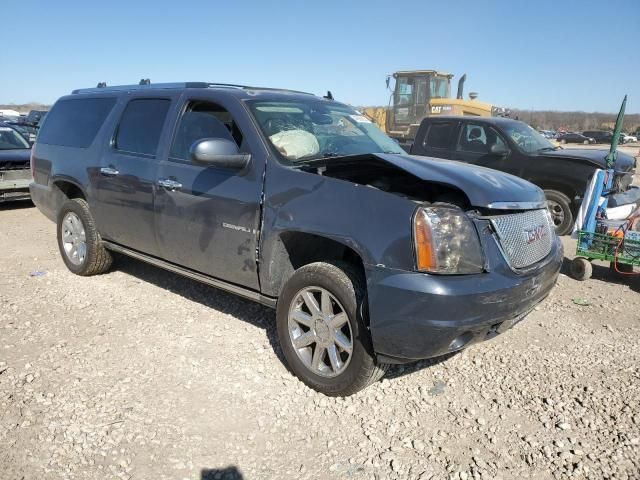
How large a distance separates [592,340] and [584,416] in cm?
128

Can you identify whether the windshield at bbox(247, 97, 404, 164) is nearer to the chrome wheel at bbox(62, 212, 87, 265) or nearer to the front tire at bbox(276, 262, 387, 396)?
the front tire at bbox(276, 262, 387, 396)

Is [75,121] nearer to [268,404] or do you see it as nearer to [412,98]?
[268,404]

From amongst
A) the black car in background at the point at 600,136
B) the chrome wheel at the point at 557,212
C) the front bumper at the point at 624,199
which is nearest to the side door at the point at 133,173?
the front bumper at the point at 624,199

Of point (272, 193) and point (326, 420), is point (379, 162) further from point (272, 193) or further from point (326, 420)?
point (326, 420)

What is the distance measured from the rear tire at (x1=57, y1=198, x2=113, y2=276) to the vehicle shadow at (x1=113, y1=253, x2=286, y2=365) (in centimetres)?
33

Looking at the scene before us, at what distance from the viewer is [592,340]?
412 cm

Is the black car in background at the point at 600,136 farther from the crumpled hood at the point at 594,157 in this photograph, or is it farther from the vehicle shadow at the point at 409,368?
the vehicle shadow at the point at 409,368

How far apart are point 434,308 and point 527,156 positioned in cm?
655

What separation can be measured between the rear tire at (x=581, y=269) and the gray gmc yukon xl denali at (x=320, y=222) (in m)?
2.48

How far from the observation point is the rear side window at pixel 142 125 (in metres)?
4.29

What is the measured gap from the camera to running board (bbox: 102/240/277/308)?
11.7 feet

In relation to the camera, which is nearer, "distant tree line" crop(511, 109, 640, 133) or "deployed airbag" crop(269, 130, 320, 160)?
"deployed airbag" crop(269, 130, 320, 160)

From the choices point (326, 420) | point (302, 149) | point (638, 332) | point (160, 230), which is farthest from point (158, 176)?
point (638, 332)

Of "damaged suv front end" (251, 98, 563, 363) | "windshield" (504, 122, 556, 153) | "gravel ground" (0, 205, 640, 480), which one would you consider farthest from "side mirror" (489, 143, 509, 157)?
"damaged suv front end" (251, 98, 563, 363)
